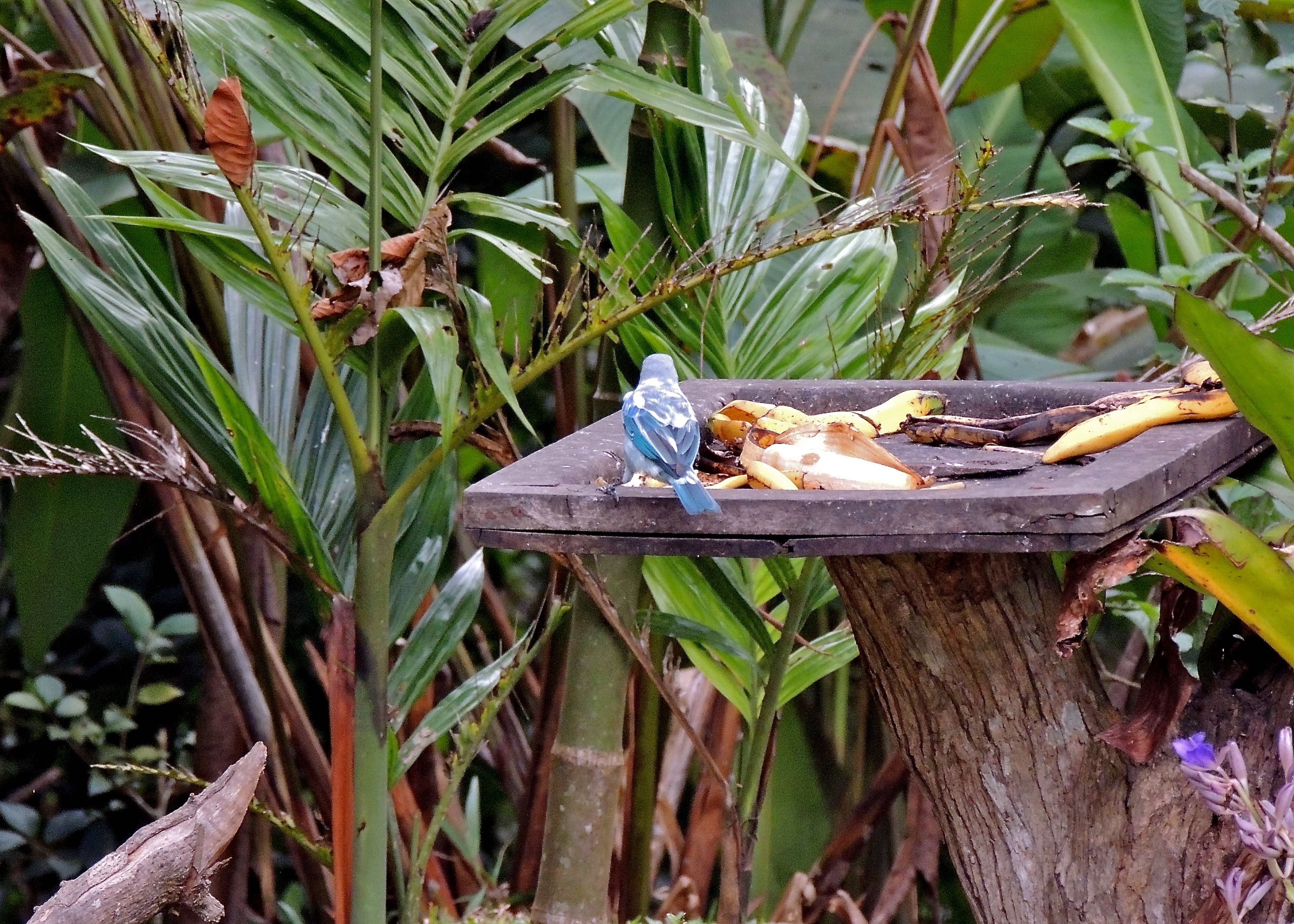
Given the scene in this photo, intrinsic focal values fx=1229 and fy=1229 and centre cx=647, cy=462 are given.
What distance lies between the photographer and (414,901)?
1.46 meters

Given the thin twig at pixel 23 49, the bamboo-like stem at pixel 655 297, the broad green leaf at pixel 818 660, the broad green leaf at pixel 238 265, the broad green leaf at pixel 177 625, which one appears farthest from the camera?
the broad green leaf at pixel 177 625

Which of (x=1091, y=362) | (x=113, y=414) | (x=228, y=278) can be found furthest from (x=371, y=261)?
(x=1091, y=362)

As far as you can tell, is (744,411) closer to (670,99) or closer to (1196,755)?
(670,99)

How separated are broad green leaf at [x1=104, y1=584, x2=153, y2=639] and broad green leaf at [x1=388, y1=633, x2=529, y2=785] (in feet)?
3.51

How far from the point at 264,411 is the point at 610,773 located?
2.03 feet

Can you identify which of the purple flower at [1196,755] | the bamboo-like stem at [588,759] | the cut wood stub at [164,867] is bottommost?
the bamboo-like stem at [588,759]

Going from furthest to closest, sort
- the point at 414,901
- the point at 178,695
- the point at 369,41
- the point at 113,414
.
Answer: the point at 178,695 → the point at 113,414 → the point at 414,901 → the point at 369,41

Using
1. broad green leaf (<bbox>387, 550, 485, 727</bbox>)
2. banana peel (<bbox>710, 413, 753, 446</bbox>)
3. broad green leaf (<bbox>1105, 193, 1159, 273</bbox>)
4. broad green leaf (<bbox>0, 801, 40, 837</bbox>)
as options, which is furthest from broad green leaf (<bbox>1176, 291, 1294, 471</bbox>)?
broad green leaf (<bbox>0, 801, 40, 837</bbox>)

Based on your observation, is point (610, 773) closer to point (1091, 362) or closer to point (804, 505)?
point (804, 505)

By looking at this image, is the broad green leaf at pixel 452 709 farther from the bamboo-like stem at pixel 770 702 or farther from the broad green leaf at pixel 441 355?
the broad green leaf at pixel 441 355

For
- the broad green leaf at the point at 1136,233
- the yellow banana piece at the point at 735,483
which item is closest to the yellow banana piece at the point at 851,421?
the yellow banana piece at the point at 735,483

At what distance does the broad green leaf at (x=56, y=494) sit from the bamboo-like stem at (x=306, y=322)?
3.36 feet

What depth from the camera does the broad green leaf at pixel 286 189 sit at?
1193 millimetres

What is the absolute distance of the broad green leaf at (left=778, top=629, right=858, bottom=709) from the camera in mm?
1646
